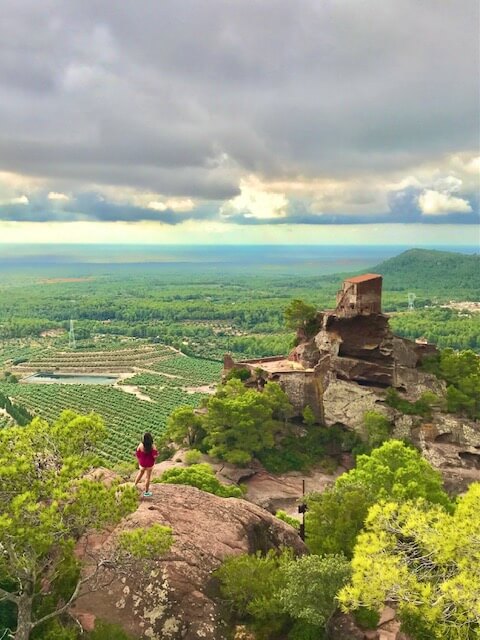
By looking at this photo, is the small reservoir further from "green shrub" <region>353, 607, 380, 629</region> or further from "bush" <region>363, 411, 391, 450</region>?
"green shrub" <region>353, 607, 380, 629</region>

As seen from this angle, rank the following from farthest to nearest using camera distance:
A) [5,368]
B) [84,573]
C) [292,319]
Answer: [5,368]
[292,319]
[84,573]

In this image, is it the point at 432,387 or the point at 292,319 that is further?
the point at 292,319

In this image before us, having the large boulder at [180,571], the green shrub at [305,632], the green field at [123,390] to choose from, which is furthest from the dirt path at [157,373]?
the green shrub at [305,632]

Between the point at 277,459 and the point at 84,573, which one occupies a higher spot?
the point at 84,573

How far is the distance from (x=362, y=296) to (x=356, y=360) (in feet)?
17.5

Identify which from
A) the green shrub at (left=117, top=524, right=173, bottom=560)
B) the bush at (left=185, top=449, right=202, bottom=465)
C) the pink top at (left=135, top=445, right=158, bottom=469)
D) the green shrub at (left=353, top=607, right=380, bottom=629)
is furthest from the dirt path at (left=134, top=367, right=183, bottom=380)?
the green shrub at (left=117, top=524, right=173, bottom=560)

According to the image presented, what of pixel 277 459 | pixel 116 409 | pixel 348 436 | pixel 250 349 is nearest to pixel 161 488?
pixel 277 459

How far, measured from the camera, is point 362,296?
44.2 meters

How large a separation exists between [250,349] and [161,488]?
10944cm

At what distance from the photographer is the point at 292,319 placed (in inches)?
1921

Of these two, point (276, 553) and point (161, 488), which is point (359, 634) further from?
point (161, 488)

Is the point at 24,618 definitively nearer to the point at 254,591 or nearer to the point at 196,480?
the point at 254,591

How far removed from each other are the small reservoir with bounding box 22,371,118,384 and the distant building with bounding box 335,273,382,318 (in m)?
73.9

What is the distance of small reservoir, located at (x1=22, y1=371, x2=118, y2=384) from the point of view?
108812 mm
